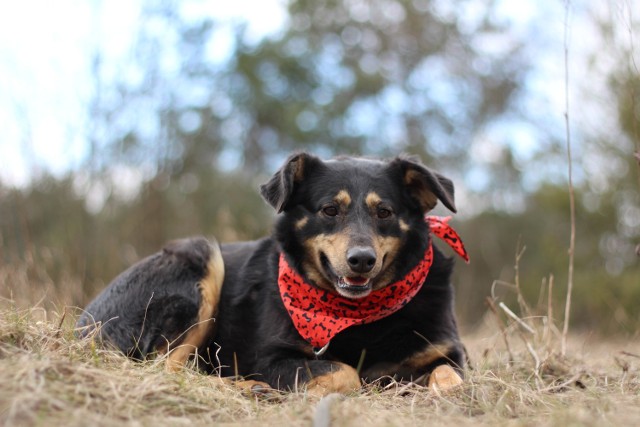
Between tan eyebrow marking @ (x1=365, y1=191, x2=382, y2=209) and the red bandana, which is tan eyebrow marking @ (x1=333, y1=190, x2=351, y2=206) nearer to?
tan eyebrow marking @ (x1=365, y1=191, x2=382, y2=209)

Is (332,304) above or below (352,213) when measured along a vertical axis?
below

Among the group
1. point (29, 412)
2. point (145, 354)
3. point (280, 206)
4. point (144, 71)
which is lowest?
point (145, 354)

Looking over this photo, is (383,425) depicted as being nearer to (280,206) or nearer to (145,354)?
(280,206)

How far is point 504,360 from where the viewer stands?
502 cm

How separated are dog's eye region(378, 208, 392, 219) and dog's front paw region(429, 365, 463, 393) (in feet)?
3.38

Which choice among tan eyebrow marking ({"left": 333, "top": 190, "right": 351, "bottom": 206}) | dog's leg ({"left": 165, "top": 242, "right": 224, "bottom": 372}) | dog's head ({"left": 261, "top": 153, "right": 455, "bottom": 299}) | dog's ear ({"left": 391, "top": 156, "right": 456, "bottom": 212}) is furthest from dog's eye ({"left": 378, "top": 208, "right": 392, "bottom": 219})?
dog's leg ({"left": 165, "top": 242, "right": 224, "bottom": 372})

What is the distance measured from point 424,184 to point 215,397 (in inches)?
85.2

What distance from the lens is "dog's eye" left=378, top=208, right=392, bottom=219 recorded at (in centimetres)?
436

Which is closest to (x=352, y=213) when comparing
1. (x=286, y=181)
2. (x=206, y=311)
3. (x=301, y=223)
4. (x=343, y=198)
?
(x=343, y=198)

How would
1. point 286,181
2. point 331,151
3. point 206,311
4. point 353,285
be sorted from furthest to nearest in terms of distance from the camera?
point 331,151, point 206,311, point 286,181, point 353,285

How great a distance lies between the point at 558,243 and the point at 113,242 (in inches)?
331

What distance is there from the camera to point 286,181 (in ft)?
14.5

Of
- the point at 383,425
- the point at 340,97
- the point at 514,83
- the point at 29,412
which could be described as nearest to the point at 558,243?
the point at 514,83

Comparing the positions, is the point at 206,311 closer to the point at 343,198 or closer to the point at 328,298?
the point at 328,298
